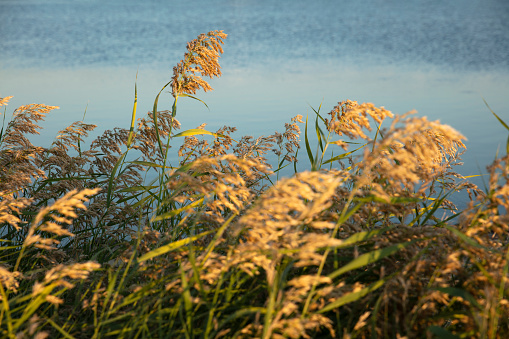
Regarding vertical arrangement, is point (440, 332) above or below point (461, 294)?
below

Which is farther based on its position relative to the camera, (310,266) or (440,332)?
(310,266)

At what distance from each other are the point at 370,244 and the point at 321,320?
632 mm

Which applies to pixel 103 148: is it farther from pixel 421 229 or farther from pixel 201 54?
pixel 421 229

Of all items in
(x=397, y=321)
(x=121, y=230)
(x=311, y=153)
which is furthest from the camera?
(x=121, y=230)

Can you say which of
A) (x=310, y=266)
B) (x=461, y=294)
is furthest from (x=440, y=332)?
(x=310, y=266)

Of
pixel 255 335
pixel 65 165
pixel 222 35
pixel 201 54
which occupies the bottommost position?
pixel 255 335

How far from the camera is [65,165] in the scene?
3.59 meters

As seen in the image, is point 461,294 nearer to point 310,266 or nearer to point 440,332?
point 440,332

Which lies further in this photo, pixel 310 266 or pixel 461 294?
pixel 310 266

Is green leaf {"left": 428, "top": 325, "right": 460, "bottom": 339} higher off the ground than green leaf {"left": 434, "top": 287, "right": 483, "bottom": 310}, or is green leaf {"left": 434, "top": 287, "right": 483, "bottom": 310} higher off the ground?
green leaf {"left": 434, "top": 287, "right": 483, "bottom": 310}

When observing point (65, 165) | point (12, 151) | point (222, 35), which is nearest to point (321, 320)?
point (222, 35)

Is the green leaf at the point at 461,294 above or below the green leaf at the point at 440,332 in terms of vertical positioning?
above

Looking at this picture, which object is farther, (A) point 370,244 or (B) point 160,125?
(B) point 160,125

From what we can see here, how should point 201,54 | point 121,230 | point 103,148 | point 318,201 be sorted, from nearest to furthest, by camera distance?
1. point 318,201
2. point 121,230
3. point 201,54
4. point 103,148
